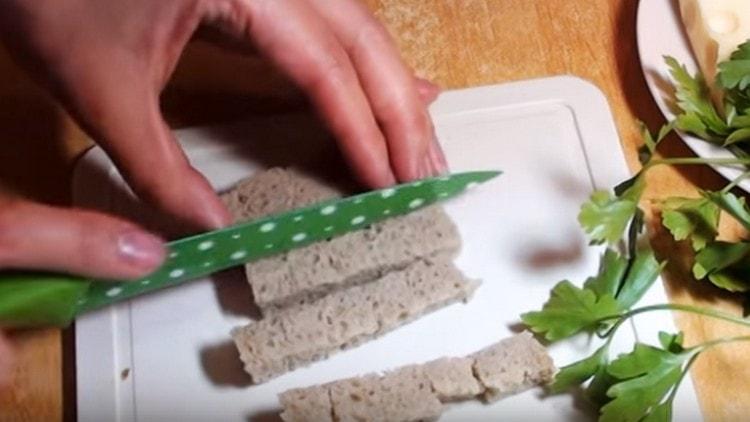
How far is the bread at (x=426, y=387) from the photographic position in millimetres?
1003

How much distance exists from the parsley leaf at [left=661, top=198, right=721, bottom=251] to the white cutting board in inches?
2.9

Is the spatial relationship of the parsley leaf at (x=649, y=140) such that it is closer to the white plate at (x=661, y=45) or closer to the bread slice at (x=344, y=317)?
the white plate at (x=661, y=45)

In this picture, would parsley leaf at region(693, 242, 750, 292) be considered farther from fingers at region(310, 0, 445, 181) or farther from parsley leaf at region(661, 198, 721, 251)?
fingers at region(310, 0, 445, 181)

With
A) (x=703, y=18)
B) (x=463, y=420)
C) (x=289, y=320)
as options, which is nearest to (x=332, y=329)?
(x=289, y=320)

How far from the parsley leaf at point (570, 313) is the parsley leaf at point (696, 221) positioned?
0.34ft

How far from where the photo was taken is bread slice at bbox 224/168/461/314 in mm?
1065

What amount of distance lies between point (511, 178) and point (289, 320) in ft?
1.00

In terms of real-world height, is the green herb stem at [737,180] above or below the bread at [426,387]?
above

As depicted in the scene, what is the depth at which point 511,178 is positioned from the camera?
1.18 meters

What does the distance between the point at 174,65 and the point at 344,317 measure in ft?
0.99

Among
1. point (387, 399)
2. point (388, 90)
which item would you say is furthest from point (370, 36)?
point (387, 399)

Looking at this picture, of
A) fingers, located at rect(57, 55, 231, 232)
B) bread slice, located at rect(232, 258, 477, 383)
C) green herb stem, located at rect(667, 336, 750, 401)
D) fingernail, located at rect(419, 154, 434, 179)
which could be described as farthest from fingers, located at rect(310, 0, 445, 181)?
green herb stem, located at rect(667, 336, 750, 401)

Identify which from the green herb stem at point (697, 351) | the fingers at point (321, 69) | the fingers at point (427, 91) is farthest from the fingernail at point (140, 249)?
the green herb stem at point (697, 351)

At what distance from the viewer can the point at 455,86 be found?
1259 millimetres
